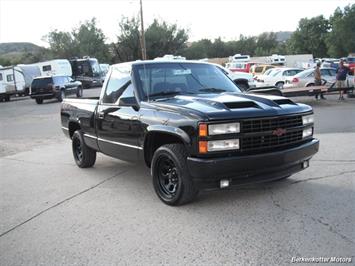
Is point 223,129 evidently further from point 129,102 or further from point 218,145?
point 129,102

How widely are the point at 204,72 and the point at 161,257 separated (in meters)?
3.32

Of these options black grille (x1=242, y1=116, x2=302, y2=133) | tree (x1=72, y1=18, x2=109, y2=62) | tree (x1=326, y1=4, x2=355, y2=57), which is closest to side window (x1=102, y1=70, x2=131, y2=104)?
black grille (x1=242, y1=116, x2=302, y2=133)

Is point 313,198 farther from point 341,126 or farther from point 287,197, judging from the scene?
point 341,126

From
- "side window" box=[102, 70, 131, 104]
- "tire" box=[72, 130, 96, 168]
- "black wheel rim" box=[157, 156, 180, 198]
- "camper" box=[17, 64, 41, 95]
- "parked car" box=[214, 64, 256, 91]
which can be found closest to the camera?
"black wheel rim" box=[157, 156, 180, 198]

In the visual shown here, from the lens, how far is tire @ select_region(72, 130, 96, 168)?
749 cm

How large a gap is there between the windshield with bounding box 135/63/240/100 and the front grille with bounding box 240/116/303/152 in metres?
1.33

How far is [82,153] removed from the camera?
298 inches

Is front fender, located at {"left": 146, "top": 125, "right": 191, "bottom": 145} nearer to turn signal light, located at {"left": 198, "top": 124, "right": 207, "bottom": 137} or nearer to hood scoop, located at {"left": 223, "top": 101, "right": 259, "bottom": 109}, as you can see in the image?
turn signal light, located at {"left": 198, "top": 124, "right": 207, "bottom": 137}

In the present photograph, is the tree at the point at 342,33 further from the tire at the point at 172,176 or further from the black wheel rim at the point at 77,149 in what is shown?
the tire at the point at 172,176

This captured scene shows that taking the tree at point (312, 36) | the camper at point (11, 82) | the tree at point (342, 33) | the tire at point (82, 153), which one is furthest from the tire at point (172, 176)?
the tree at point (312, 36)

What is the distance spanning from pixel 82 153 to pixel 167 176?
2.83 m

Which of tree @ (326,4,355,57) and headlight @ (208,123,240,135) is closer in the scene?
headlight @ (208,123,240,135)

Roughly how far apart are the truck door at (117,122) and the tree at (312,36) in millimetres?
86991

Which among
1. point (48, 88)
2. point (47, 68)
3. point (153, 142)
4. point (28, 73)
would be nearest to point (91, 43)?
point (47, 68)
